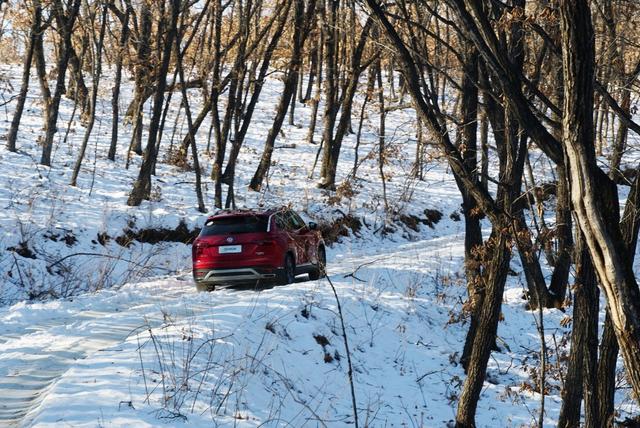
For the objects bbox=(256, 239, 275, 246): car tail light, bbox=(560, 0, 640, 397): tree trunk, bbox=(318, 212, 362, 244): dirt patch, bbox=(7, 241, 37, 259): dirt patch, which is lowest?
bbox=(7, 241, 37, 259): dirt patch

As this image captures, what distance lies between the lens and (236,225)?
45.1 ft

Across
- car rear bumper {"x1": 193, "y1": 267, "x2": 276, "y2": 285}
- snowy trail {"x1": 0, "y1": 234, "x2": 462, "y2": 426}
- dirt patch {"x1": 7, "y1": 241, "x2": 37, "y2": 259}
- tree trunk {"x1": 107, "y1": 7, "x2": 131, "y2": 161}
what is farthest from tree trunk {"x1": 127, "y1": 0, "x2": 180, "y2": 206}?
car rear bumper {"x1": 193, "y1": 267, "x2": 276, "y2": 285}

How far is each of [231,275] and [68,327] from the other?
169 inches

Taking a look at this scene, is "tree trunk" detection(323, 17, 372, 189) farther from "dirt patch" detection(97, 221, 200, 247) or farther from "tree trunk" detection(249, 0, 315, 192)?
"dirt patch" detection(97, 221, 200, 247)

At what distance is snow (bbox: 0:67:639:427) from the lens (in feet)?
22.8

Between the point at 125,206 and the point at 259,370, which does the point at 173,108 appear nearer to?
the point at 125,206

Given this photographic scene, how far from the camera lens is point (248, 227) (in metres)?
13.7

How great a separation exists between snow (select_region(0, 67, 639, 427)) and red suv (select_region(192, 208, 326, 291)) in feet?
1.44

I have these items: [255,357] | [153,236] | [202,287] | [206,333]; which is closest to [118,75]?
[153,236]

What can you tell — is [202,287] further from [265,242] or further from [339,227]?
[339,227]

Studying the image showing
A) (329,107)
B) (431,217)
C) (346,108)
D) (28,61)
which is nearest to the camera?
(28,61)

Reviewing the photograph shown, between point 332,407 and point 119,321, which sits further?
point 119,321

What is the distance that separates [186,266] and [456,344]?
771 cm

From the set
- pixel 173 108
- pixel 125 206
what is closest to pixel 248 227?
pixel 125 206
